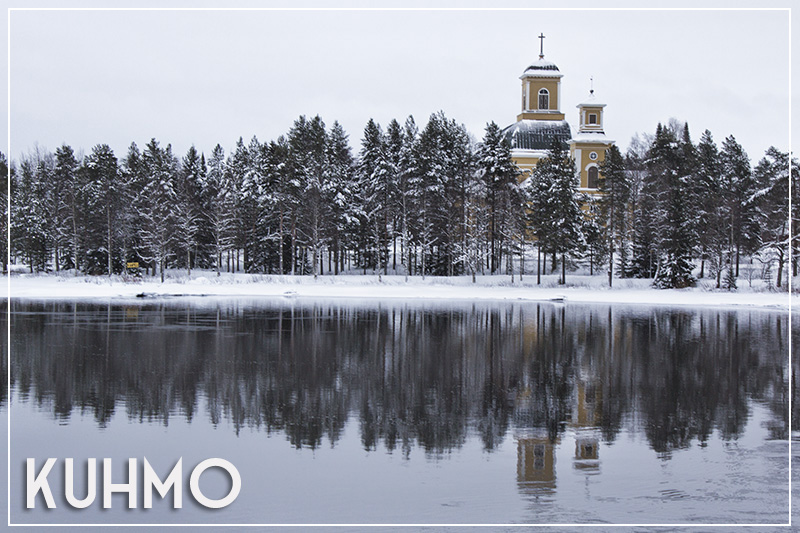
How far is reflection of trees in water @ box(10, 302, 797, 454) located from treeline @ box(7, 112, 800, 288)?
25.5 metres

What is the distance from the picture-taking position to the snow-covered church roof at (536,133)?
85562 mm

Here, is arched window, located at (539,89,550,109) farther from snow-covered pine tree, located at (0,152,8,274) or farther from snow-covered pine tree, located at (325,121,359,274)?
snow-covered pine tree, located at (0,152,8,274)

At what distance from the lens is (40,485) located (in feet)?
32.4

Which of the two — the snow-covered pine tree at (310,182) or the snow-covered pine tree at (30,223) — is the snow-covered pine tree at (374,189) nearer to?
the snow-covered pine tree at (310,182)

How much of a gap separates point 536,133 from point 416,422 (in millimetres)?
74895

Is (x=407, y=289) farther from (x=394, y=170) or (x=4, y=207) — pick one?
(x=4, y=207)

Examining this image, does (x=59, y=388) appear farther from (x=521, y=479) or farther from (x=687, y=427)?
(x=687, y=427)

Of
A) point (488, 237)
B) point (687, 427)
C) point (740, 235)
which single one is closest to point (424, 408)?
point (687, 427)

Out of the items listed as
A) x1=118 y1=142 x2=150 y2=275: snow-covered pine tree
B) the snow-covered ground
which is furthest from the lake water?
x1=118 y1=142 x2=150 y2=275: snow-covered pine tree

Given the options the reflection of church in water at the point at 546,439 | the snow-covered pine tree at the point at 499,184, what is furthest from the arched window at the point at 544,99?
the reflection of church in water at the point at 546,439

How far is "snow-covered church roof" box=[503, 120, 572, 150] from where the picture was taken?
85.6m

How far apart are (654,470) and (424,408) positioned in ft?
15.8

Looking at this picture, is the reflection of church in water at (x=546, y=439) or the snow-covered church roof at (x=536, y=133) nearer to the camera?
the reflection of church in water at (x=546, y=439)

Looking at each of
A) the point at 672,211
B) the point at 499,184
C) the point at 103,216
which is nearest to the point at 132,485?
the point at 672,211
